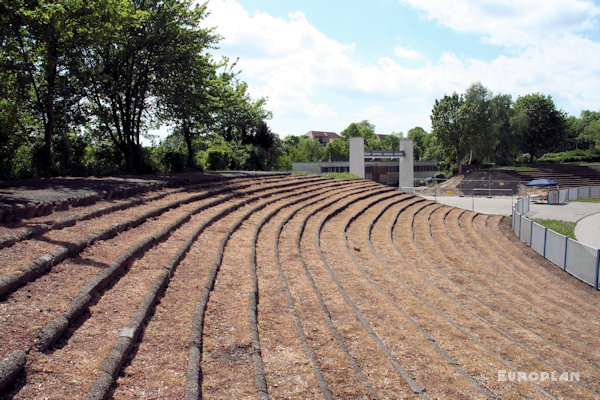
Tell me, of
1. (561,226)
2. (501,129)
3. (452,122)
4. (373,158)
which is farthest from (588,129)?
(561,226)

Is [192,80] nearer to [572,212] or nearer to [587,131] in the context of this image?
[572,212]

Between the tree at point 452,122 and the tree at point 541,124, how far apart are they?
366 inches

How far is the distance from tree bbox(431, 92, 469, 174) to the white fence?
4101cm

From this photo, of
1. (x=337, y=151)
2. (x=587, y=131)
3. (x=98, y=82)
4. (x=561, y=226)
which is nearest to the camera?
(x=98, y=82)

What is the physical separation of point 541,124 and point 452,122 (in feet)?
50.4

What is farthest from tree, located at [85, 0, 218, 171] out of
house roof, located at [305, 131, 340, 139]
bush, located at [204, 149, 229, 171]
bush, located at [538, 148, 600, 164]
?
house roof, located at [305, 131, 340, 139]

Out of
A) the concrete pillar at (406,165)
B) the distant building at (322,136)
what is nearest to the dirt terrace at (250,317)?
the concrete pillar at (406,165)

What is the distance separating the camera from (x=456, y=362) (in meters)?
5.22

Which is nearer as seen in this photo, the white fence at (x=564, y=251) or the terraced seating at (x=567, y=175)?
the white fence at (x=564, y=251)

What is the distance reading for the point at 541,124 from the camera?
60.2m

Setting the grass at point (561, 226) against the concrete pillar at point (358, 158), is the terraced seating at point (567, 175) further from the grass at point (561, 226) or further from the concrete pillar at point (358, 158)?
the grass at point (561, 226)

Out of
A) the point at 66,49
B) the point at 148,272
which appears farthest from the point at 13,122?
the point at 148,272

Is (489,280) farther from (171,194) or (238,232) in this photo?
(171,194)

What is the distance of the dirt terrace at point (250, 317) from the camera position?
3.67 meters
